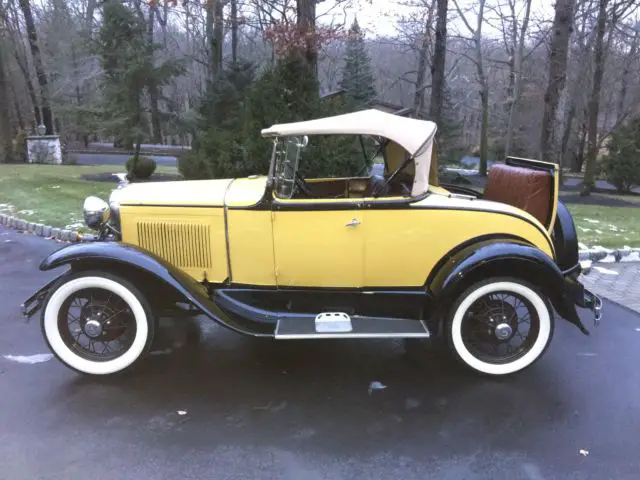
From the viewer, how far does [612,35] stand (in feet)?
58.5

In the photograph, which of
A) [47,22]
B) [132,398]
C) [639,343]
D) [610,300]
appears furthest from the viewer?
[47,22]

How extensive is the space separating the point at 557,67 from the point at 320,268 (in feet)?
24.9

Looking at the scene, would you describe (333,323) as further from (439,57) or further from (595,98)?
(595,98)

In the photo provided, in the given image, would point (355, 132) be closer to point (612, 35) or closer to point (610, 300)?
point (610, 300)

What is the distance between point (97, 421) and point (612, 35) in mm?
20675

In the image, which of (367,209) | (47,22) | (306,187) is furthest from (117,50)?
(47,22)

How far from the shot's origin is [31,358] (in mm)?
3826

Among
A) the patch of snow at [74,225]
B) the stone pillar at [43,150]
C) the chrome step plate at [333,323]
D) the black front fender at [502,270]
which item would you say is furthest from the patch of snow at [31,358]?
the stone pillar at [43,150]

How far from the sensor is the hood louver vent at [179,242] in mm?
3760

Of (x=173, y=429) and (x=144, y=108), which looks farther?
(x=144, y=108)

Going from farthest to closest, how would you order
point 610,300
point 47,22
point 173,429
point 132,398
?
point 47,22
point 610,300
point 132,398
point 173,429

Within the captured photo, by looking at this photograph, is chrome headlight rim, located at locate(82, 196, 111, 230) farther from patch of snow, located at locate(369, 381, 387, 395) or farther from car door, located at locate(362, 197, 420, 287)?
patch of snow, located at locate(369, 381, 387, 395)

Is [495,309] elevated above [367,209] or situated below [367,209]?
below

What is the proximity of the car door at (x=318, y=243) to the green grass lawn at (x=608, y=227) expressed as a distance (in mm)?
5001
